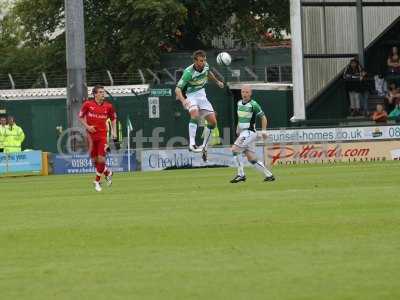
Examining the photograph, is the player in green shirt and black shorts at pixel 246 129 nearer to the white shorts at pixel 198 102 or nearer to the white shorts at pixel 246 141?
the white shorts at pixel 246 141

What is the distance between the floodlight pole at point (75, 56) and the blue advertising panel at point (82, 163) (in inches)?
44.7

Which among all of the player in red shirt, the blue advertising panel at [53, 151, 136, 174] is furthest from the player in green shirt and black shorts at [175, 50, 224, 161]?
the blue advertising panel at [53, 151, 136, 174]

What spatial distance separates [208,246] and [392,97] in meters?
29.1

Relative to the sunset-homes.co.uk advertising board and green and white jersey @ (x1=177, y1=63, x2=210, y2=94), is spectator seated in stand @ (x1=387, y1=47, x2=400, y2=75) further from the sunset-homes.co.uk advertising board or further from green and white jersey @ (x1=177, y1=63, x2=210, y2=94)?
green and white jersey @ (x1=177, y1=63, x2=210, y2=94)

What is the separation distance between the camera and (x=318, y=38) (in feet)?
138

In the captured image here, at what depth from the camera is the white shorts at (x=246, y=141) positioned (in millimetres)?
24078

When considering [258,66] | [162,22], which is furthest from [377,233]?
[162,22]

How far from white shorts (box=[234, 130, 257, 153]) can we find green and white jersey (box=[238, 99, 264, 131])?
10 cm

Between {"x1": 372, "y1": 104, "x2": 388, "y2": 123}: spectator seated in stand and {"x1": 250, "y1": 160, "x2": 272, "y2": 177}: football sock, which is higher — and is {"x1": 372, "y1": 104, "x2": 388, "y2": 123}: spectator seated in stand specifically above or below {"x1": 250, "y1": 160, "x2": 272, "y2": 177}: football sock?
above

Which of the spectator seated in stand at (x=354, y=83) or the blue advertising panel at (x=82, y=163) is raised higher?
the spectator seated in stand at (x=354, y=83)

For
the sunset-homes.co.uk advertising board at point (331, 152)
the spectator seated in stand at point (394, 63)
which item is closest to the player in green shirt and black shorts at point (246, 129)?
the sunset-homes.co.uk advertising board at point (331, 152)

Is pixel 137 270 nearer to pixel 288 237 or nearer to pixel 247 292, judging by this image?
pixel 247 292

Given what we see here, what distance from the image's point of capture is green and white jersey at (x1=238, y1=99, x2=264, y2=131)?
79.9 feet

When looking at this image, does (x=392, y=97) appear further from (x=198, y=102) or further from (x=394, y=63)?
(x=198, y=102)
